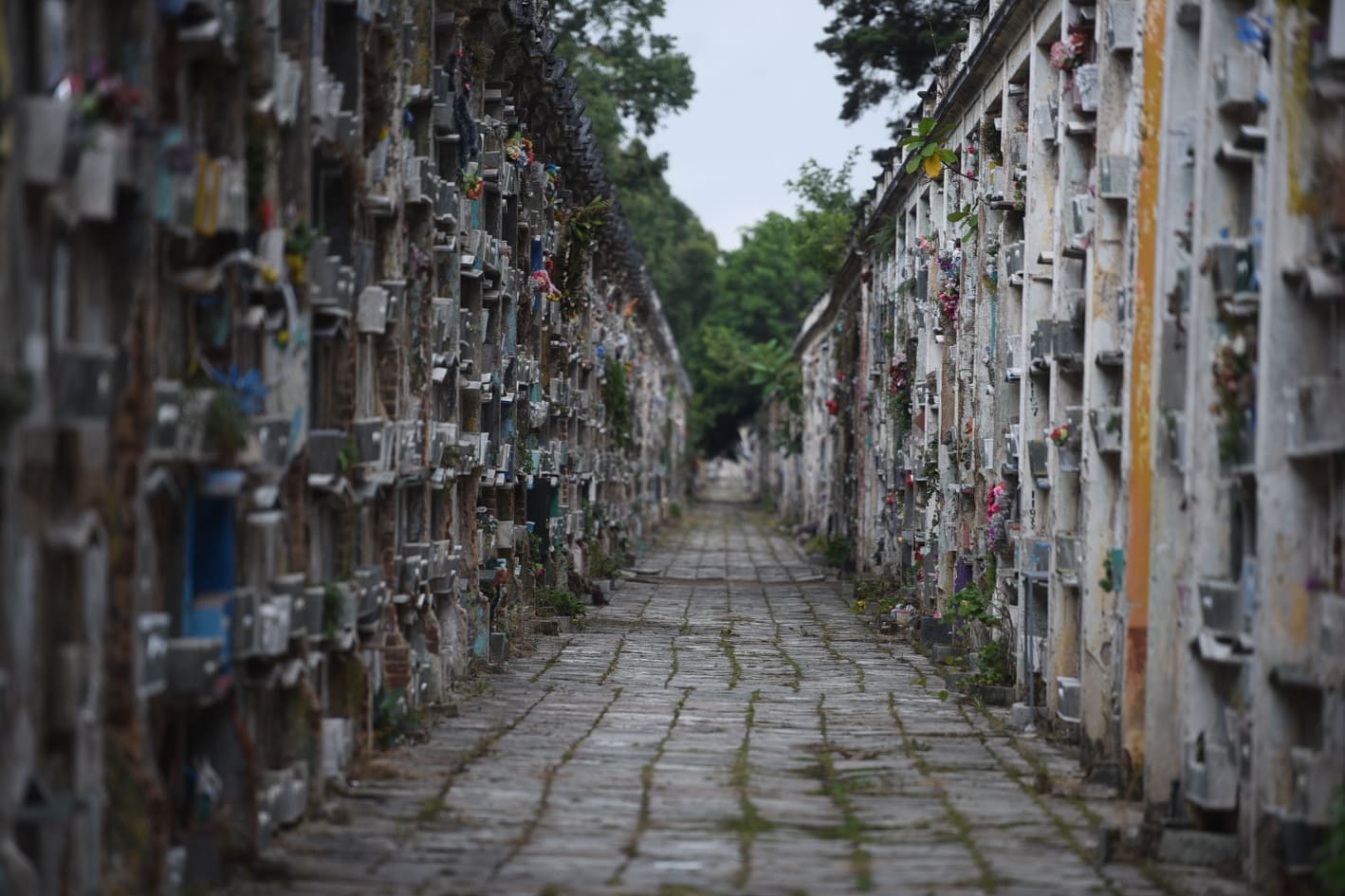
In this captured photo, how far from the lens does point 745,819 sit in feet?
52.1

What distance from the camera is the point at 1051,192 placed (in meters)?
24.1

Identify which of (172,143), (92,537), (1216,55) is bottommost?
(92,537)

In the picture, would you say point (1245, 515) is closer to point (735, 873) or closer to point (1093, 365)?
point (735, 873)

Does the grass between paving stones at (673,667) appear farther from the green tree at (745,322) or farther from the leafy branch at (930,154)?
the green tree at (745,322)

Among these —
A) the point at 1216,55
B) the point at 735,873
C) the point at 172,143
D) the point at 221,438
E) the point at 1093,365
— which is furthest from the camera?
the point at 1093,365

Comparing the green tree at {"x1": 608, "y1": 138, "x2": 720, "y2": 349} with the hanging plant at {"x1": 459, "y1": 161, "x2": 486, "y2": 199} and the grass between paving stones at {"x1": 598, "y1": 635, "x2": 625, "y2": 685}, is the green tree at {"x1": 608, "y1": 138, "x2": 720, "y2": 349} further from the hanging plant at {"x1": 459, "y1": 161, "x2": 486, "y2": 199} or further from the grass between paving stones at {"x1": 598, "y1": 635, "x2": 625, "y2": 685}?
the hanging plant at {"x1": 459, "y1": 161, "x2": 486, "y2": 199}

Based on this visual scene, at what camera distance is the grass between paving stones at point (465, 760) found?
16.0 metres

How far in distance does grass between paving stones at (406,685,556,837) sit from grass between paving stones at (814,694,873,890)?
3050 millimetres

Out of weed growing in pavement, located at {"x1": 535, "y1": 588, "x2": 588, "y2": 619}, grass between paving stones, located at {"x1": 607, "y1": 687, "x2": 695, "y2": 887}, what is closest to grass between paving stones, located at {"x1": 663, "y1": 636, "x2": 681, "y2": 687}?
grass between paving stones, located at {"x1": 607, "y1": 687, "x2": 695, "y2": 887}

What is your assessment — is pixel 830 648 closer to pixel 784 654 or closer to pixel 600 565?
pixel 784 654

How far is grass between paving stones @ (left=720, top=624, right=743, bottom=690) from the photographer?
86.5 feet

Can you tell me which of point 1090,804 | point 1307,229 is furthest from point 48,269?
point 1090,804

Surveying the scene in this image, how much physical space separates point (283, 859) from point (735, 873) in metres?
2.96

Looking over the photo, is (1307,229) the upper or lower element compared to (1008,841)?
upper
